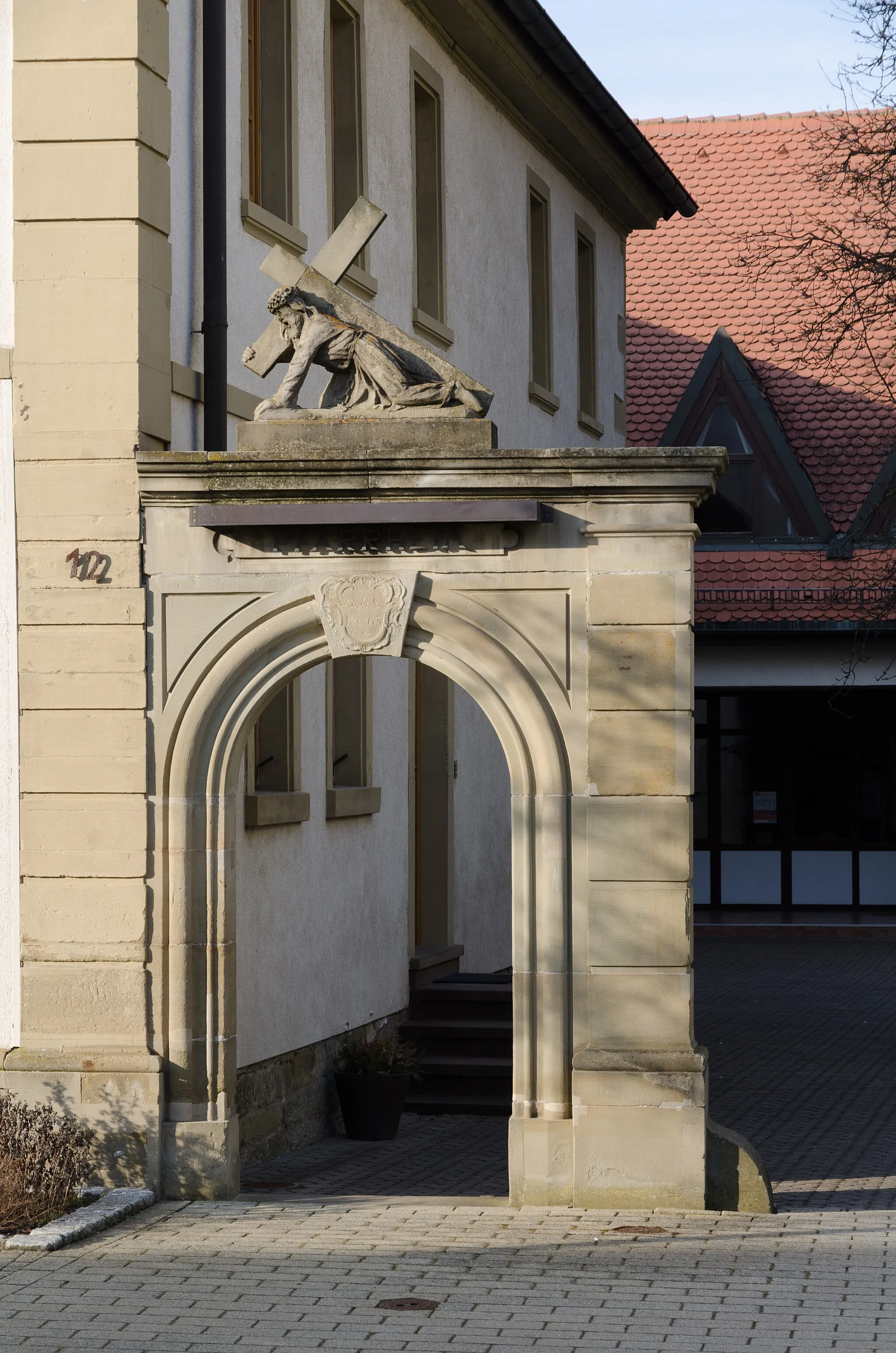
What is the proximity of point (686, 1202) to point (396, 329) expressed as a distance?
14.2ft

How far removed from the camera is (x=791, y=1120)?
12.6 meters

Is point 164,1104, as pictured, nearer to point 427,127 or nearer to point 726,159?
point 427,127

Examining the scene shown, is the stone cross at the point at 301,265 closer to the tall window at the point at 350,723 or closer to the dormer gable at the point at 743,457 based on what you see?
the tall window at the point at 350,723

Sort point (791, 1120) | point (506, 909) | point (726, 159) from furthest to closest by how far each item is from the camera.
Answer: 1. point (726, 159)
2. point (506, 909)
3. point (791, 1120)

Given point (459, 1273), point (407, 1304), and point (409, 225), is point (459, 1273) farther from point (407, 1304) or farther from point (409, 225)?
point (409, 225)

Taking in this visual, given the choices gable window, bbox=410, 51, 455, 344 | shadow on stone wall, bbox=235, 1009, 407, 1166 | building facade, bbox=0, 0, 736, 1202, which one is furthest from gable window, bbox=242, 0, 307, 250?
shadow on stone wall, bbox=235, 1009, 407, 1166

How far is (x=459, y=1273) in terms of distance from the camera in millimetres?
7785

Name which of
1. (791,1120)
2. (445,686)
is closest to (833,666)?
(445,686)

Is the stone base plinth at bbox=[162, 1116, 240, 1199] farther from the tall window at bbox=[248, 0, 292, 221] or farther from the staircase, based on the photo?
the tall window at bbox=[248, 0, 292, 221]

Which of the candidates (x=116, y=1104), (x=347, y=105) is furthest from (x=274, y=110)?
(x=116, y=1104)

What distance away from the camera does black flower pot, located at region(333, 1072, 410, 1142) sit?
1224 cm

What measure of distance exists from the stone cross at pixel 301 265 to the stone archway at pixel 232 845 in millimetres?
1257

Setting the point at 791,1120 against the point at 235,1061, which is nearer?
the point at 235,1061

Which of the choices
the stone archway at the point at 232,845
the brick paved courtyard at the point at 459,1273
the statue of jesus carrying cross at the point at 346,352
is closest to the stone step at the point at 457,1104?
the brick paved courtyard at the point at 459,1273
